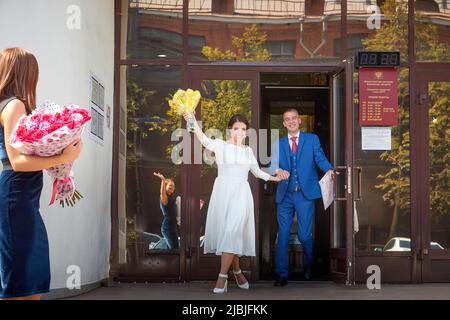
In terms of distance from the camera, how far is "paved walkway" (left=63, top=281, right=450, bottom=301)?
7047 millimetres

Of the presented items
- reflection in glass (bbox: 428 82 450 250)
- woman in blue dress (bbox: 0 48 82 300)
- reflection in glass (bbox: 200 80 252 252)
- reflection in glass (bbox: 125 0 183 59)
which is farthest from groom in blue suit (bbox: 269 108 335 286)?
woman in blue dress (bbox: 0 48 82 300)

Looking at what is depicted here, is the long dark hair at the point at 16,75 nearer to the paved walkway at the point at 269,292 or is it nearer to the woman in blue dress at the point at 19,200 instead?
the woman in blue dress at the point at 19,200

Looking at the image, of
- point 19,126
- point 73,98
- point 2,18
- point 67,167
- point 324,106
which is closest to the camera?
point 19,126

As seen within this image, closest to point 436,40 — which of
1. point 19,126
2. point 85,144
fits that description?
point 85,144

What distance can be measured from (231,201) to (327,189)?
4.12ft

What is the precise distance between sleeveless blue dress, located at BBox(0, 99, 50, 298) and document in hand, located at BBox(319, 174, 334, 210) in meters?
4.77

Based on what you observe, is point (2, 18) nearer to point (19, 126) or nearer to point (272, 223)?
point (19, 126)

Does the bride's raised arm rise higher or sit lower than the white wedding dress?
higher

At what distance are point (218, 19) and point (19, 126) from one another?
5.10m

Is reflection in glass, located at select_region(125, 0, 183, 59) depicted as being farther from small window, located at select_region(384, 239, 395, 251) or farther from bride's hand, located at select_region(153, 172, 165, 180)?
small window, located at select_region(384, 239, 395, 251)

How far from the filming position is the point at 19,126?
3615mm

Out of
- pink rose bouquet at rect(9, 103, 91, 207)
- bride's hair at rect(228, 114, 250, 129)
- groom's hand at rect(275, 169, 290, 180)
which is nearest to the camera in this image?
pink rose bouquet at rect(9, 103, 91, 207)

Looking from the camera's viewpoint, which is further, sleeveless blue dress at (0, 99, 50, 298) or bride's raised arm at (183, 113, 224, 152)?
bride's raised arm at (183, 113, 224, 152)

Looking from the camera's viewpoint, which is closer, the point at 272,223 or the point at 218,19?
the point at 218,19
